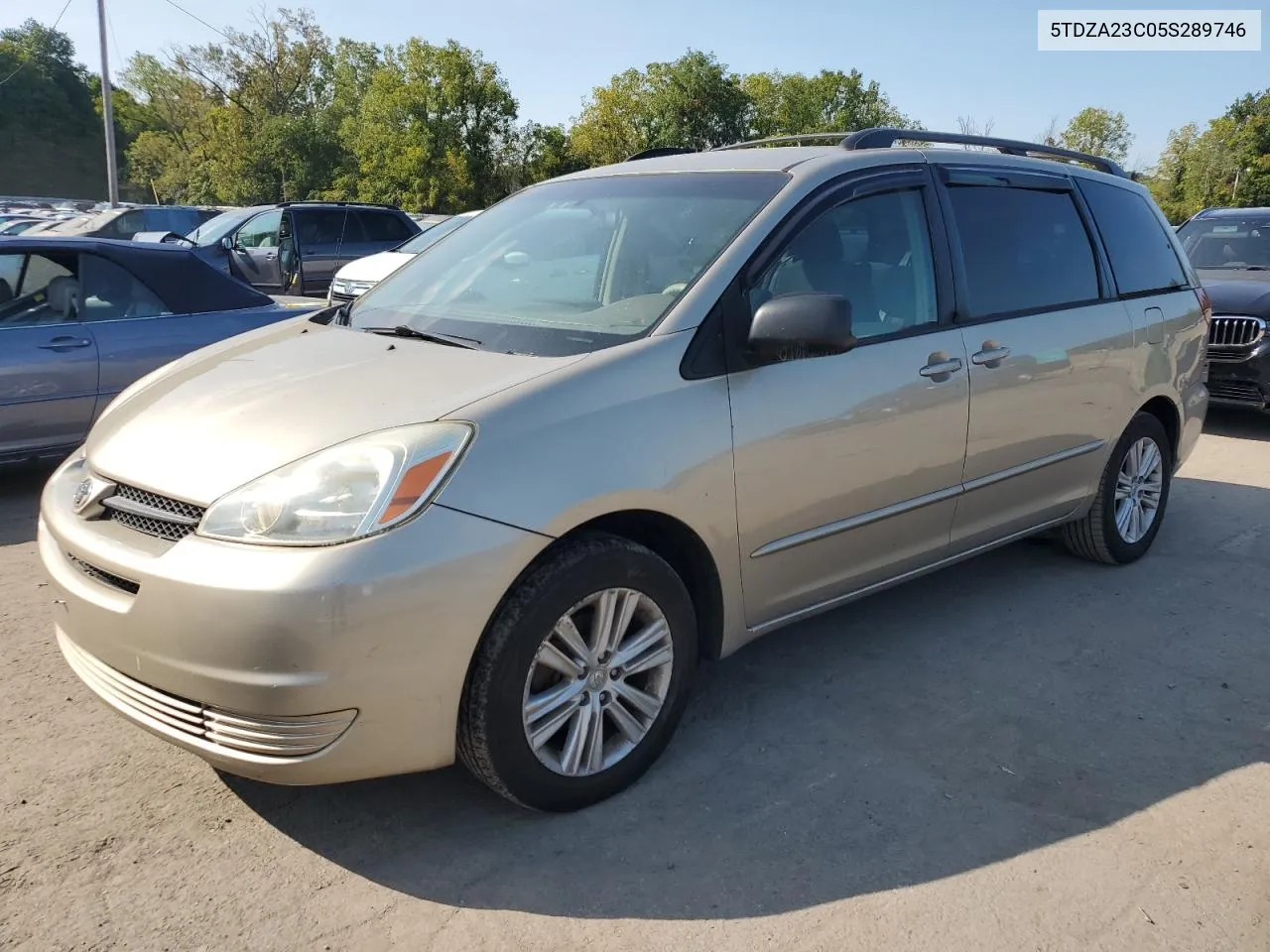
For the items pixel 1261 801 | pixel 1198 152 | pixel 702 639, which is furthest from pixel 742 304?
pixel 1198 152

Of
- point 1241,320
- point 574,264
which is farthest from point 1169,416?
point 1241,320

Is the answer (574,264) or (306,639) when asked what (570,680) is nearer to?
(306,639)

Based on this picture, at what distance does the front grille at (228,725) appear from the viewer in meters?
2.32

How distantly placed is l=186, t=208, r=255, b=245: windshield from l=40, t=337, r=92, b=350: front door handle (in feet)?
35.1

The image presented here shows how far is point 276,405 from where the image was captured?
2.76 metres

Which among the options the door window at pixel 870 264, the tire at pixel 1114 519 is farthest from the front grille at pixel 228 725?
the tire at pixel 1114 519

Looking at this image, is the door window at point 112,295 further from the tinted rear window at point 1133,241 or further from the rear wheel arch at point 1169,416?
the rear wheel arch at point 1169,416

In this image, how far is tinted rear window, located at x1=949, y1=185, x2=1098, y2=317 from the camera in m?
3.88

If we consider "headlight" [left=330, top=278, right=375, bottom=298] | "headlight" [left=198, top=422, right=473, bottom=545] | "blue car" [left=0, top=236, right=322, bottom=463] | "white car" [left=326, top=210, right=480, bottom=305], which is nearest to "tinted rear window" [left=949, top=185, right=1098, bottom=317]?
"headlight" [left=198, top=422, right=473, bottom=545]

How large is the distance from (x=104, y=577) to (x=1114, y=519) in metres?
4.24

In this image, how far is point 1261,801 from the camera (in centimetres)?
293

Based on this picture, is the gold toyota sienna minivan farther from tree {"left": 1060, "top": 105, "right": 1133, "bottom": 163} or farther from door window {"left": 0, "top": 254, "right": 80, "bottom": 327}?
tree {"left": 1060, "top": 105, "right": 1133, "bottom": 163}

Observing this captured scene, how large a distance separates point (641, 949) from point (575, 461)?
117 cm

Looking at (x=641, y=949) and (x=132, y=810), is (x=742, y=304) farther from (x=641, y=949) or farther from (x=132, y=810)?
(x=132, y=810)
